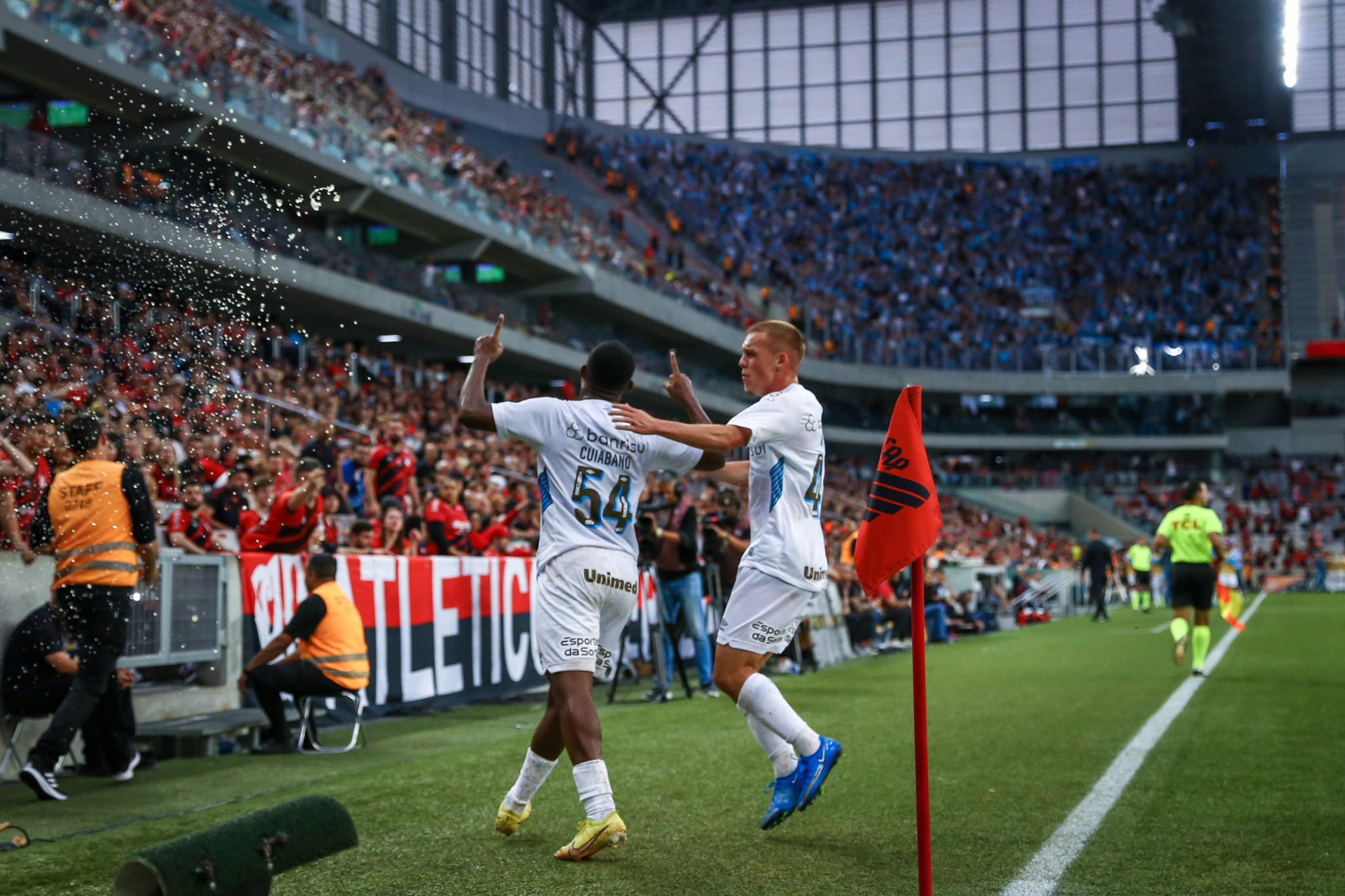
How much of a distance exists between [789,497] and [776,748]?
3.43 ft

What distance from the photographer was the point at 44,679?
717 cm

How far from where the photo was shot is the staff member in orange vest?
22.2 feet

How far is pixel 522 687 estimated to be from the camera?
1245cm

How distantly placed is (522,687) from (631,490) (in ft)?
25.1

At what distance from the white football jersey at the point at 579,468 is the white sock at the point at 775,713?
2.56ft

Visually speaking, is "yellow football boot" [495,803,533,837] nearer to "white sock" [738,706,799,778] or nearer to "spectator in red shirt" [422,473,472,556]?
"white sock" [738,706,799,778]

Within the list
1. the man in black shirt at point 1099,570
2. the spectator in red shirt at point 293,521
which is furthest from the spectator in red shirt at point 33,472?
the man in black shirt at point 1099,570

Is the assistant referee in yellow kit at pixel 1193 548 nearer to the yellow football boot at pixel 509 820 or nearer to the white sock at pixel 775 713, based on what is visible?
the white sock at pixel 775 713

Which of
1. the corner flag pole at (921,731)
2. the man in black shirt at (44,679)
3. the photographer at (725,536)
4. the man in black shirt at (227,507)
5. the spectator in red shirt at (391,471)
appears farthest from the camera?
the spectator in red shirt at (391,471)

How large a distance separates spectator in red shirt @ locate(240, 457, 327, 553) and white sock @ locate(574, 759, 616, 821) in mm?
4255

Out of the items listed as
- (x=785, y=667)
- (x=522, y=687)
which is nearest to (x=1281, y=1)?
(x=785, y=667)

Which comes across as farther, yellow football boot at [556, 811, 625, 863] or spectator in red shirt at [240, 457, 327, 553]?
spectator in red shirt at [240, 457, 327, 553]

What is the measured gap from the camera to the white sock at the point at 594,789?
495 cm

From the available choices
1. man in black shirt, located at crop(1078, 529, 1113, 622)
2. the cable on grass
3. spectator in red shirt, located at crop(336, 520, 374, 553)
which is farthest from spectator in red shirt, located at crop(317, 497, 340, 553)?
man in black shirt, located at crop(1078, 529, 1113, 622)
